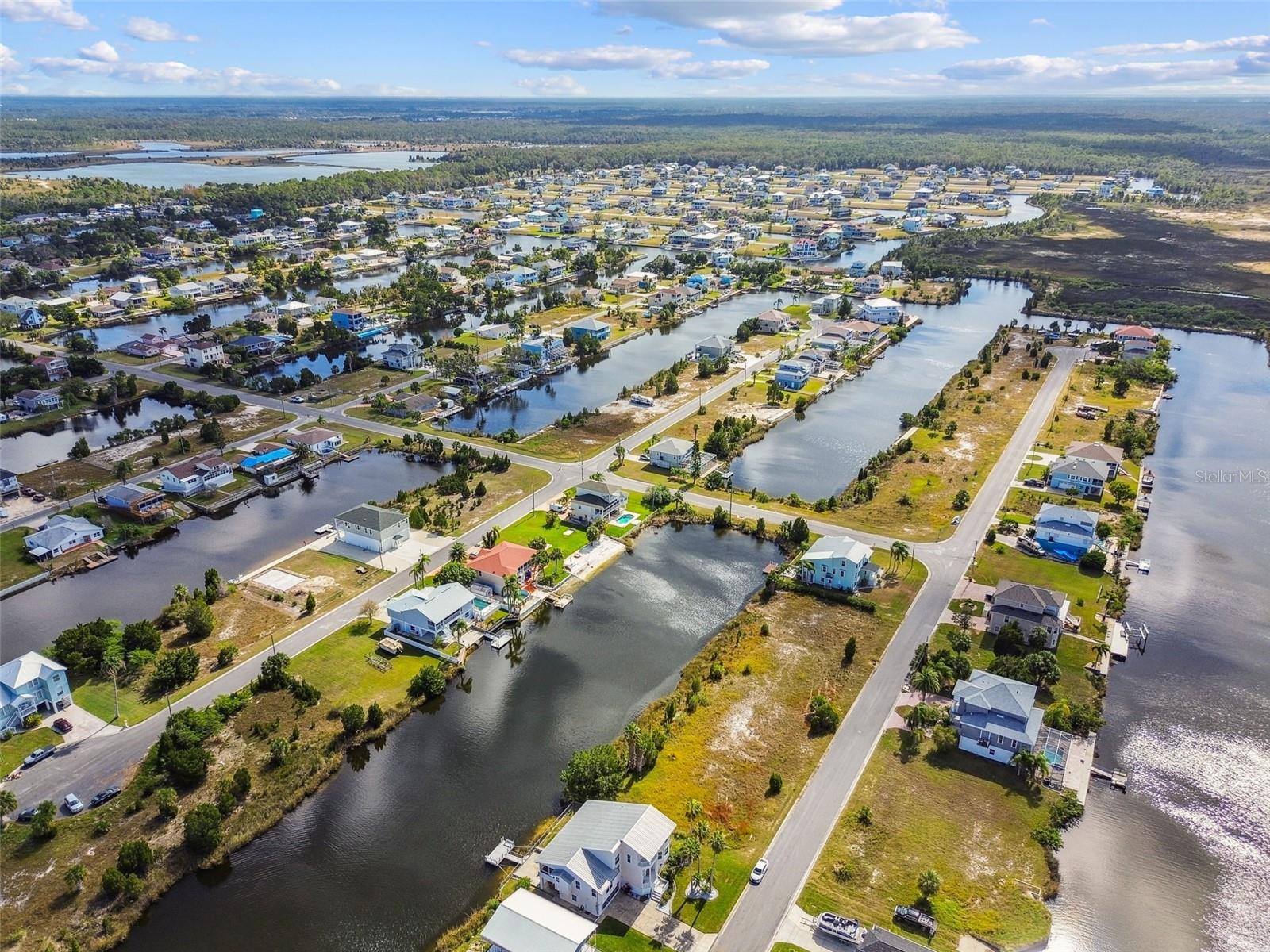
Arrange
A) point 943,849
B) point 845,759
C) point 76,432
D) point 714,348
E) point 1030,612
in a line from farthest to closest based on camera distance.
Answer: point 714,348
point 76,432
point 1030,612
point 845,759
point 943,849

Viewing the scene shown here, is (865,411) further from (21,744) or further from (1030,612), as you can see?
(21,744)

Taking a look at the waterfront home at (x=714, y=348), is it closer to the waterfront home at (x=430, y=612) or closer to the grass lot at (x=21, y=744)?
the waterfront home at (x=430, y=612)

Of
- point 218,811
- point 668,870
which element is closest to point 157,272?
point 218,811

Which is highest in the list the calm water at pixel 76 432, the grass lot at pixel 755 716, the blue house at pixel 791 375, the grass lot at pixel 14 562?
the blue house at pixel 791 375

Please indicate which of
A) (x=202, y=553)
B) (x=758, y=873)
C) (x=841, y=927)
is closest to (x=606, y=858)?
(x=758, y=873)

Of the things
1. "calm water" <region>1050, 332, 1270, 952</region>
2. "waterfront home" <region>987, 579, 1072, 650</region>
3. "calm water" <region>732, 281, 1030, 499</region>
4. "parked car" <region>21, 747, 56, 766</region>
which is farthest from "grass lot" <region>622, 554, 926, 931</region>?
"parked car" <region>21, 747, 56, 766</region>

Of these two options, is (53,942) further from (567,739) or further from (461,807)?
(567,739)

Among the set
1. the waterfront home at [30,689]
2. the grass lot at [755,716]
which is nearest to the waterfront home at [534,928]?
the grass lot at [755,716]
